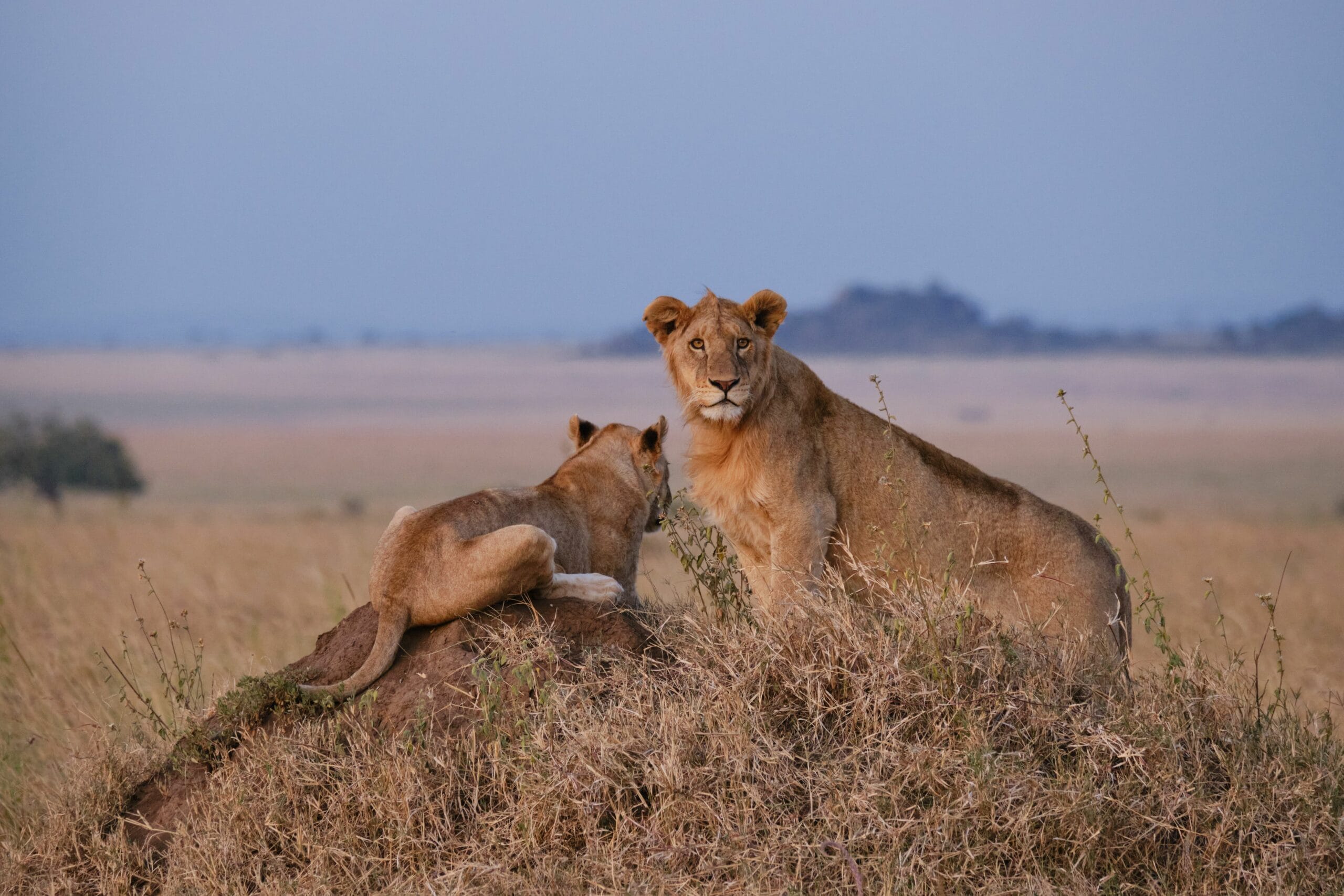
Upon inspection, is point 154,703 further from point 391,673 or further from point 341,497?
point 341,497

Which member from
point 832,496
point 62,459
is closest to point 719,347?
point 832,496

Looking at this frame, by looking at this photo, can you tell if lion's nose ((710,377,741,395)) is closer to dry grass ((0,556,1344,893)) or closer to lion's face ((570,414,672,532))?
lion's face ((570,414,672,532))

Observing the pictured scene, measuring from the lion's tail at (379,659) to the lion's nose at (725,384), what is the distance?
1846 mm

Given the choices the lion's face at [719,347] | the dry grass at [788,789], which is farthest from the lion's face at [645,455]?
the dry grass at [788,789]

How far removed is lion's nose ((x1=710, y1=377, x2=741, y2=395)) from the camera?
264 inches

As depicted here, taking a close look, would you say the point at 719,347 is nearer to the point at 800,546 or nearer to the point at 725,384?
the point at 725,384

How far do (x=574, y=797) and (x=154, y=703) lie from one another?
16.6ft

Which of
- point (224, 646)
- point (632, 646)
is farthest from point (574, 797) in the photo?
point (224, 646)

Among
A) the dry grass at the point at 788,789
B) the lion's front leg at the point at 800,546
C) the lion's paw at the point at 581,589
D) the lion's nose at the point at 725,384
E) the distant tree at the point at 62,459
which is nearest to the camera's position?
the dry grass at the point at 788,789

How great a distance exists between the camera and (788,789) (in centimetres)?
525

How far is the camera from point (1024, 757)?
17.8 ft

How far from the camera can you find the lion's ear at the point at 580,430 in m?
7.68

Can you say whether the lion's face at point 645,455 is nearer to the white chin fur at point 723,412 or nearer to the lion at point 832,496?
the lion at point 832,496

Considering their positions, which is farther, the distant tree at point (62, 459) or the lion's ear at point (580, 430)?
the distant tree at point (62, 459)
